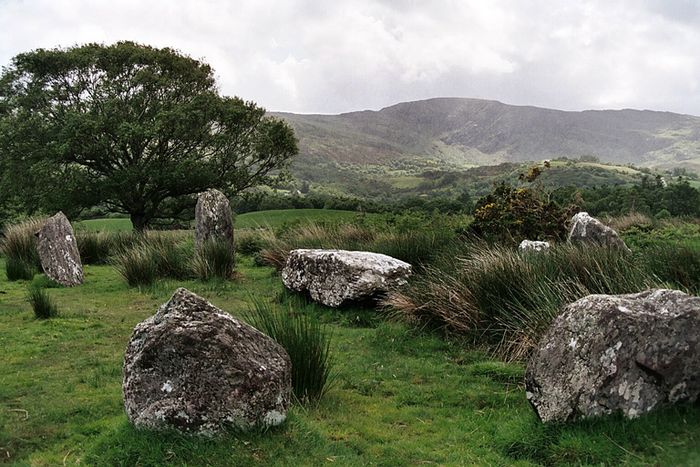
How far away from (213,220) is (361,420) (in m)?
11.3

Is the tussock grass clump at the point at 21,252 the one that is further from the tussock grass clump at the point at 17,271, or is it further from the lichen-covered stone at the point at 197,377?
the lichen-covered stone at the point at 197,377

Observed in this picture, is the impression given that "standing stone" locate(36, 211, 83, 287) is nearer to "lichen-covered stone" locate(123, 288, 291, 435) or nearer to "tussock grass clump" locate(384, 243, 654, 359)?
"tussock grass clump" locate(384, 243, 654, 359)

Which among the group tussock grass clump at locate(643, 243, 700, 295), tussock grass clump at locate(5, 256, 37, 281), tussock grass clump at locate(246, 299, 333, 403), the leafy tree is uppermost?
the leafy tree

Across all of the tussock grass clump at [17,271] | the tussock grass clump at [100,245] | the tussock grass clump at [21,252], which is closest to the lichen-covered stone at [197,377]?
the tussock grass clump at [17,271]

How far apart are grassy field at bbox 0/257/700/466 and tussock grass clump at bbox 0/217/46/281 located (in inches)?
281

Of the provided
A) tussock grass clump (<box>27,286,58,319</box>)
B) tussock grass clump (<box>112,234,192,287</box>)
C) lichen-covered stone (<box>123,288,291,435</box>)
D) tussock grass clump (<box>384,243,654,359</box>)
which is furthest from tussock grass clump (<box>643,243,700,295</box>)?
→ tussock grass clump (<box>112,234,192,287</box>)

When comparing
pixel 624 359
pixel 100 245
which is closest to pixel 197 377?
pixel 624 359

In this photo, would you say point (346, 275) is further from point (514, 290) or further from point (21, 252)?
point (21, 252)

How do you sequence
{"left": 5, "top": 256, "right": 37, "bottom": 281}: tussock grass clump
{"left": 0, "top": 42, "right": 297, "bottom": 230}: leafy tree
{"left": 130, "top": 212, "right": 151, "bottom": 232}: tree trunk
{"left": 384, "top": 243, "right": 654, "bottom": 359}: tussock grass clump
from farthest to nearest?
1. {"left": 130, "top": 212, "right": 151, "bottom": 232}: tree trunk
2. {"left": 0, "top": 42, "right": 297, "bottom": 230}: leafy tree
3. {"left": 5, "top": 256, "right": 37, "bottom": 281}: tussock grass clump
4. {"left": 384, "top": 243, "right": 654, "bottom": 359}: tussock grass clump

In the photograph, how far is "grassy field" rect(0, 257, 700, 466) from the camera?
4375 mm

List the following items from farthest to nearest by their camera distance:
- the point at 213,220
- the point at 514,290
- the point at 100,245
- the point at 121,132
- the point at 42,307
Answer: the point at 121,132
the point at 100,245
the point at 213,220
the point at 42,307
the point at 514,290

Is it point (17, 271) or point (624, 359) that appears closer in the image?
point (624, 359)

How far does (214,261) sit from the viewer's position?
567 inches

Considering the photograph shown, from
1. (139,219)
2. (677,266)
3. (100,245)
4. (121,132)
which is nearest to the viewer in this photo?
(677,266)
